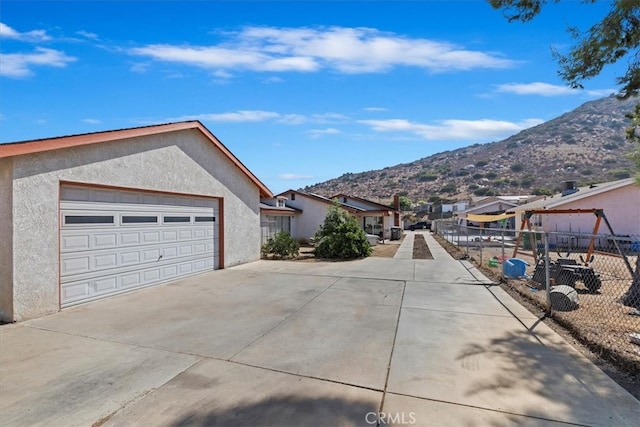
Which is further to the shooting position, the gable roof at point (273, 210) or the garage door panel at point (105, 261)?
the gable roof at point (273, 210)

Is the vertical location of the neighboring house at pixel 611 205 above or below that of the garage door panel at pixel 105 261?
above

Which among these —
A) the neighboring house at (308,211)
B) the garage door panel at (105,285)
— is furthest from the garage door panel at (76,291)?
the neighboring house at (308,211)

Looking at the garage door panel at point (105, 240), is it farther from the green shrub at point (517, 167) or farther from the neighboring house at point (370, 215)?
the green shrub at point (517, 167)

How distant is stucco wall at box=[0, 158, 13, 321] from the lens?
19.8 feet

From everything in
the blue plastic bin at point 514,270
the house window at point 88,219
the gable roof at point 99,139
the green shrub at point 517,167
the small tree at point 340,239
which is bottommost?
the blue plastic bin at point 514,270

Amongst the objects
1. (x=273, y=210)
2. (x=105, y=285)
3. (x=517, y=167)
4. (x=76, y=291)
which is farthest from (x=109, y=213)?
(x=517, y=167)

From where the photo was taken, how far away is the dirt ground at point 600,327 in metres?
4.09

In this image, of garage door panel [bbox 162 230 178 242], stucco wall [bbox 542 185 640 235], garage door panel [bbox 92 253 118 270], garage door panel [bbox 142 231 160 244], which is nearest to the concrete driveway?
garage door panel [bbox 92 253 118 270]

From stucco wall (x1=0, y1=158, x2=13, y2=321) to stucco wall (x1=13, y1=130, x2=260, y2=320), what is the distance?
0.25ft

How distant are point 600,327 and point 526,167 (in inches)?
3857

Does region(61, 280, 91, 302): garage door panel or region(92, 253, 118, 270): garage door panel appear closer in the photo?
region(61, 280, 91, 302): garage door panel

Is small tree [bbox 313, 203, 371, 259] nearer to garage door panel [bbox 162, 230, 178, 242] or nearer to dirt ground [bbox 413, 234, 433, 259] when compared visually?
dirt ground [bbox 413, 234, 433, 259]

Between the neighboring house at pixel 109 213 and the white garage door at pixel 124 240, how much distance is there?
0.02 meters

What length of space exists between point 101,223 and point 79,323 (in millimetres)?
2526
